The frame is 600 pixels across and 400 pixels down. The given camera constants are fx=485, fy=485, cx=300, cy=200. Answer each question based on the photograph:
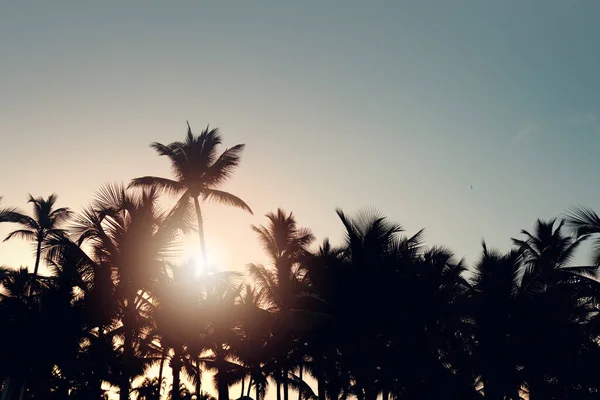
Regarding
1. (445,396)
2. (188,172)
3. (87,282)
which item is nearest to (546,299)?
(445,396)

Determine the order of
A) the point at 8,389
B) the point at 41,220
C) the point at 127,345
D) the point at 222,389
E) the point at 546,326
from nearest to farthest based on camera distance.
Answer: the point at 127,345 → the point at 8,389 → the point at 222,389 → the point at 546,326 → the point at 41,220

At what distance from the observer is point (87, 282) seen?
19.9m

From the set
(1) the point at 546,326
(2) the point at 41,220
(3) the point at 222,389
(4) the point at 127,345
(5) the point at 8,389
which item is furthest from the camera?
(2) the point at 41,220

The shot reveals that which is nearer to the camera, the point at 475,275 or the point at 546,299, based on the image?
the point at 546,299

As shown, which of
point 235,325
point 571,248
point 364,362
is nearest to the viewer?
point 364,362

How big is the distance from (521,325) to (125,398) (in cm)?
2261

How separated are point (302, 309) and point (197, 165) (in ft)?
32.7

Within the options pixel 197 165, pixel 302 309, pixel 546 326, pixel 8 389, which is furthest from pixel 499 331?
pixel 8 389

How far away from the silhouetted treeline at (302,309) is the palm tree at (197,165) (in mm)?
80

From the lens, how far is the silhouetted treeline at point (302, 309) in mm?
19766

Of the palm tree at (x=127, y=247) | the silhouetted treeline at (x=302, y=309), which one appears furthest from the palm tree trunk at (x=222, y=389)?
the palm tree at (x=127, y=247)

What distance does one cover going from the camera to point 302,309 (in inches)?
956

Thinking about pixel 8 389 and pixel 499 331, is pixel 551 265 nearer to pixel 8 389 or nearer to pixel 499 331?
pixel 499 331

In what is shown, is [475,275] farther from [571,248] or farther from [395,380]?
[395,380]
